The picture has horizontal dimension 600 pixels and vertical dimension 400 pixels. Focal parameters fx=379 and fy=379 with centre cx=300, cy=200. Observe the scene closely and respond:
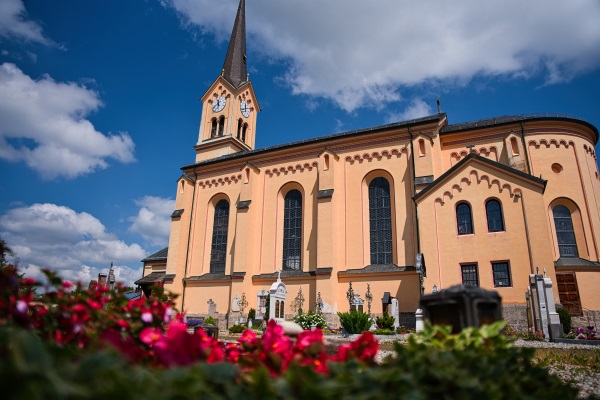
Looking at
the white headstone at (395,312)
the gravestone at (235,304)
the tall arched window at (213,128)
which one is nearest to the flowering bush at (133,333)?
the white headstone at (395,312)

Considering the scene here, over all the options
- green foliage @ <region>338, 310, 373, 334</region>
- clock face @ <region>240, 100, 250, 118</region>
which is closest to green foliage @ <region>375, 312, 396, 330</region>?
green foliage @ <region>338, 310, 373, 334</region>

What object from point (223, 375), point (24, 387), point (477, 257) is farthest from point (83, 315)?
point (477, 257)

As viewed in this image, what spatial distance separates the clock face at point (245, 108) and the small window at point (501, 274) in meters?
26.4

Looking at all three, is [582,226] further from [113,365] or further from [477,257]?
[113,365]

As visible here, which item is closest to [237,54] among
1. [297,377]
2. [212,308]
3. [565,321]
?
[212,308]

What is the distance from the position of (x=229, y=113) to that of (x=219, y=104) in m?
1.87

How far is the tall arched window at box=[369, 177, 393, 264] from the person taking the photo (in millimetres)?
23703

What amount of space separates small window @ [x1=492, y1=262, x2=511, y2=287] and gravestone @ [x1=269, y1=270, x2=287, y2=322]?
1188 cm

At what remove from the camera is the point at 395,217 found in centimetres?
2366

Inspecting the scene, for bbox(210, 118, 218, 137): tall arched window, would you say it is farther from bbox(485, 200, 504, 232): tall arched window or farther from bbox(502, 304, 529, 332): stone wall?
bbox(502, 304, 529, 332): stone wall

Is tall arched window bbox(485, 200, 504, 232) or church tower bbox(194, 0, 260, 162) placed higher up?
church tower bbox(194, 0, 260, 162)

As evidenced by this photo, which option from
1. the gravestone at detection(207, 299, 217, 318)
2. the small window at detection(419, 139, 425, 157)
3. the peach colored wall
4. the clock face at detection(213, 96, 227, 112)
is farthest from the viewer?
the clock face at detection(213, 96, 227, 112)

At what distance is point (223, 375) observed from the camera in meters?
1.99

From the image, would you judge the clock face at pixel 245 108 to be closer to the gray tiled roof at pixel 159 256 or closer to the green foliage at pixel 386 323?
the gray tiled roof at pixel 159 256
